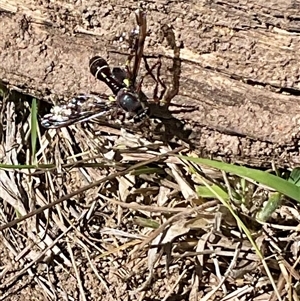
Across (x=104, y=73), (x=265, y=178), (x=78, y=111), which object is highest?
(x=104, y=73)

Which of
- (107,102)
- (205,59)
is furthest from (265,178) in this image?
(107,102)

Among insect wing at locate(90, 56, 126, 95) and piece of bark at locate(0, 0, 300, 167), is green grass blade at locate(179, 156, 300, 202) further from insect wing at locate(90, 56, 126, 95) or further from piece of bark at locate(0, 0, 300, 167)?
insect wing at locate(90, 56, 126, 95)

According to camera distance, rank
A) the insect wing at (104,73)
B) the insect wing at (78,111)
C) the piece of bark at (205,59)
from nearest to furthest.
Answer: the piece of bark at (205,59), the insect wing at (104,73), the insect wing at (78,111)

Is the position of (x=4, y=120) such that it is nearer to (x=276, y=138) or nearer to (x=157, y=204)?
(x=157, y=204)

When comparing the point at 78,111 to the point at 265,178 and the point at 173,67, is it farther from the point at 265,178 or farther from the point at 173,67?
the point at 265,178

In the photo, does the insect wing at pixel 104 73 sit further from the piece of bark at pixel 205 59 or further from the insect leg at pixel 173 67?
the insect leg at pixel 173 67

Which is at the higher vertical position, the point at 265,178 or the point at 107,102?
the point at 107,102

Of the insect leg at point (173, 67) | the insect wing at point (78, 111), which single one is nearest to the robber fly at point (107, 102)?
the insect wing at point (78, 111)
